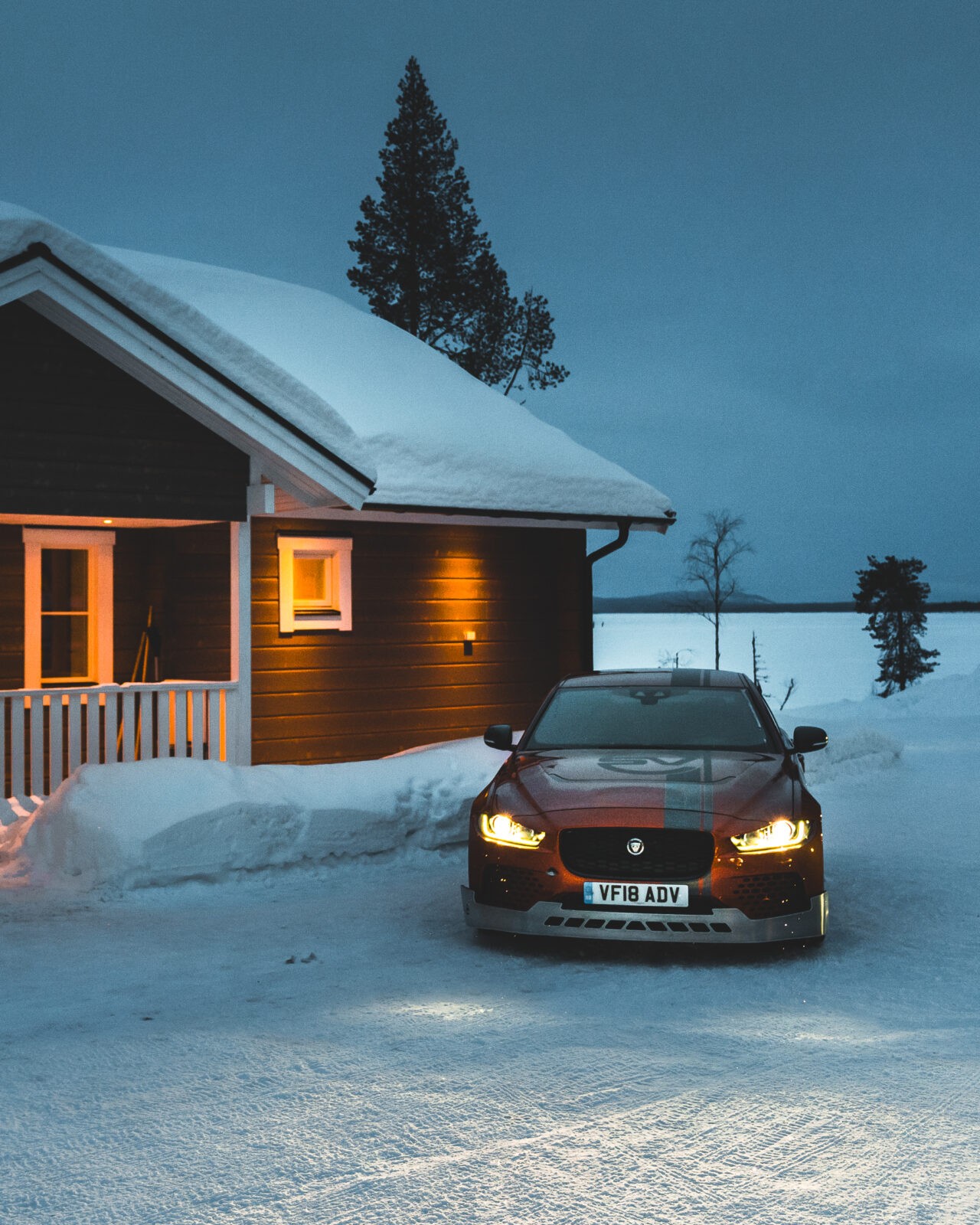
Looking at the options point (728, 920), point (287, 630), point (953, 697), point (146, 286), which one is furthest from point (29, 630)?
point (953, 697)

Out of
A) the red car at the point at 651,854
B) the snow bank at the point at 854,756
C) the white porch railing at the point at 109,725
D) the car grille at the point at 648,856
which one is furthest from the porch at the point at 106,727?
the snow bank at the point at 854,756

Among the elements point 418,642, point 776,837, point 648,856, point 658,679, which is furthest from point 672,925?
point 418,642

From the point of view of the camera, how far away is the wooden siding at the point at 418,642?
13219 mm

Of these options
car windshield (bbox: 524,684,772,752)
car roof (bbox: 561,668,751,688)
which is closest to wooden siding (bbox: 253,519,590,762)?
car roof (bbox: 561,668,751,688)

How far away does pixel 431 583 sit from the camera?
1441 centimetres

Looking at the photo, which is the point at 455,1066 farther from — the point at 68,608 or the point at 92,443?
the point at 68,608

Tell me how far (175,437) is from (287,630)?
2861mm

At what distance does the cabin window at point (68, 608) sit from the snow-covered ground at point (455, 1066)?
4.83m

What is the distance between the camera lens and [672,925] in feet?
21.3

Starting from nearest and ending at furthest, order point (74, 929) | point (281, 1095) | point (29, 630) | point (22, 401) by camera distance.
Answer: point (281, 1095), point (74, 929), point (22, 401), point (29, 630)

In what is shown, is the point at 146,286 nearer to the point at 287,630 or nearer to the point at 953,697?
the point at 287,630

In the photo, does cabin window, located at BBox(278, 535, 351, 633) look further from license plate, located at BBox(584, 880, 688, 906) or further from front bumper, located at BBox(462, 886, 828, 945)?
license plate, located at BBox(584, 880, 688, 906)

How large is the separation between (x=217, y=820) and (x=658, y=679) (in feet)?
10.9

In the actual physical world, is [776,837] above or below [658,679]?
below
